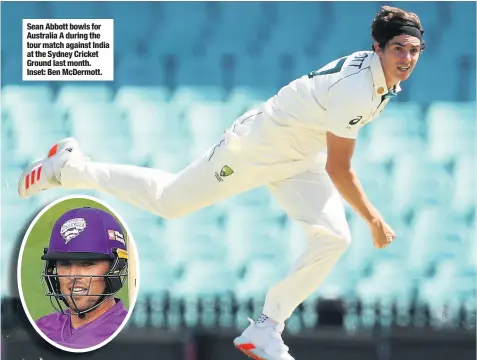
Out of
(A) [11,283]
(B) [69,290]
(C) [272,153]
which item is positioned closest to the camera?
(C) [272,153]

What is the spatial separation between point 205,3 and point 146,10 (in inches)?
12.2

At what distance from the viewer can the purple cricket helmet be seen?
4.77 metres

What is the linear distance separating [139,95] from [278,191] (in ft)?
4.52

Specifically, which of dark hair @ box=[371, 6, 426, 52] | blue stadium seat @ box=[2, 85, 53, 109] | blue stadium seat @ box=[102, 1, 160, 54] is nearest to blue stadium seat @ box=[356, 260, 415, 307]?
dark hair @ box=[371, 6, 426, 52]

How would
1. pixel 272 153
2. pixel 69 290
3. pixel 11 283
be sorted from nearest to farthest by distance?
pixel 272 153 → pixel 69 290 → pixel 11 283

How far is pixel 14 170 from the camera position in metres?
5.49

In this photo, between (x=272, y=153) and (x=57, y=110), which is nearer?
(x=272, y=153)

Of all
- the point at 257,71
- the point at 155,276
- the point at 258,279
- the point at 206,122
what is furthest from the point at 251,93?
the point at 155,276

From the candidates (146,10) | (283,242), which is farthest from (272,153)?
(146,10)

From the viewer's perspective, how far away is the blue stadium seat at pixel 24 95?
549 cm

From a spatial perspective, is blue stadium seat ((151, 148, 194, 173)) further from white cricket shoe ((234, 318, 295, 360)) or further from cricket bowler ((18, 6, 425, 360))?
white cricket shoe ((234, 318, 295, 360))

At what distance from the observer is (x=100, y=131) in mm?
5508

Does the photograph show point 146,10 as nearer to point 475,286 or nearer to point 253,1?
point 253,1

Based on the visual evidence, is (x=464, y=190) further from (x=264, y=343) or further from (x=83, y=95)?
(x=83, y=95)
